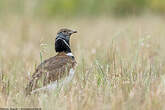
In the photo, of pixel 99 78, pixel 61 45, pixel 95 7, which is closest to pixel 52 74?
pixel 99 78

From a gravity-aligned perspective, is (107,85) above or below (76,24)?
below

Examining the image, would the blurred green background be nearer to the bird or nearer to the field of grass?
the field of grass

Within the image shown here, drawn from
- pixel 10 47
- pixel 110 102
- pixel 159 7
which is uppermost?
pixel 159 7

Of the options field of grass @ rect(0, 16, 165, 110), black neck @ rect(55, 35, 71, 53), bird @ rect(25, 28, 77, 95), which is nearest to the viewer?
field of grass @ rect(0, 16, 165, 110)

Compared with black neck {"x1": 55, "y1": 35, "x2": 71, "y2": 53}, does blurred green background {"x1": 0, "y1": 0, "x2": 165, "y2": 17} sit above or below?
above

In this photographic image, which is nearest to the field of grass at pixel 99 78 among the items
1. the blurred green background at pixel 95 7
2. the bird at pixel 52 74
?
the bird at pixel 52 74

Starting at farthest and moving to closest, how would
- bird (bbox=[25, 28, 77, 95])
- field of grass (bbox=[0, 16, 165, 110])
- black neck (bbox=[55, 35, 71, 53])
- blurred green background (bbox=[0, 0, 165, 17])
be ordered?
blurred green background (bbox=[0, 0, 165, 17]) < black neck (bbox=[55, 35, 71, 53]) < bird (bbox=[25, 28, 77, 95]) < field of grass (bbox=[0, 16, 165, 110])

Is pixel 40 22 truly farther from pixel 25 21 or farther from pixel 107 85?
pixel 107 85

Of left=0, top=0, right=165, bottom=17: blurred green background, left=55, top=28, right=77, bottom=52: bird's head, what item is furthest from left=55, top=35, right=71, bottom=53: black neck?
left=0, top=0, right=165, bottom=17: blurred green background

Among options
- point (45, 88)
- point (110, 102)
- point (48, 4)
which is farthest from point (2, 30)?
point (110, 102)

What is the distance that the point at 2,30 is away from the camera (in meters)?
11.8

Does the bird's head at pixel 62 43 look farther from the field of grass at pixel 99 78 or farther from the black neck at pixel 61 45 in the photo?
the field of grass at pixel 99 78

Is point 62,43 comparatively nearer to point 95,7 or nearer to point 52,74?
point 52,74

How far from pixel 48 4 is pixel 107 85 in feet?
34.6
